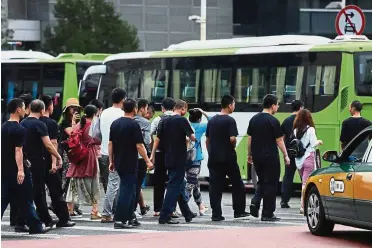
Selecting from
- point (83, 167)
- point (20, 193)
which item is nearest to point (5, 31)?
point (83, 167)

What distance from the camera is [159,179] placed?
1850 centimetres

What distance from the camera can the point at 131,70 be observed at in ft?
102

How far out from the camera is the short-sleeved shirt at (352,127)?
21.0 m

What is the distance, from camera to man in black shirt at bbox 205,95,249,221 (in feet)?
58.1

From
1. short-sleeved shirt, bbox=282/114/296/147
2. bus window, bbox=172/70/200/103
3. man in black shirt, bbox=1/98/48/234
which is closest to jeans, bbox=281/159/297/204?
short-sleeved shirt, bbox=282/114/296/147

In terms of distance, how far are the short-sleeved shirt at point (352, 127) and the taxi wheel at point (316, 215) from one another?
556 cm

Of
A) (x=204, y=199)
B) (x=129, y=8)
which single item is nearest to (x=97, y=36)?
(x=129, y=8)

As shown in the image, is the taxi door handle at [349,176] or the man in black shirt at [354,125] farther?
the man in black shirt at [354,125]

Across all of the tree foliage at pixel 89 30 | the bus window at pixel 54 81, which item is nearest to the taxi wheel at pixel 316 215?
the bus window at pixel 54 81

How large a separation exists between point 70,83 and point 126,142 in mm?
21555

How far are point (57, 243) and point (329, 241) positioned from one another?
123 inches

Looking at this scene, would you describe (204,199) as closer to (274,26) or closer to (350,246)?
(350,246)

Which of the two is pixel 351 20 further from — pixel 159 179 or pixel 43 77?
pixel 159 179

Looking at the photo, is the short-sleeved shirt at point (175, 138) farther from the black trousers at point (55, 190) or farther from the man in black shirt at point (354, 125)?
the man in black shirt at point (354, 125)
